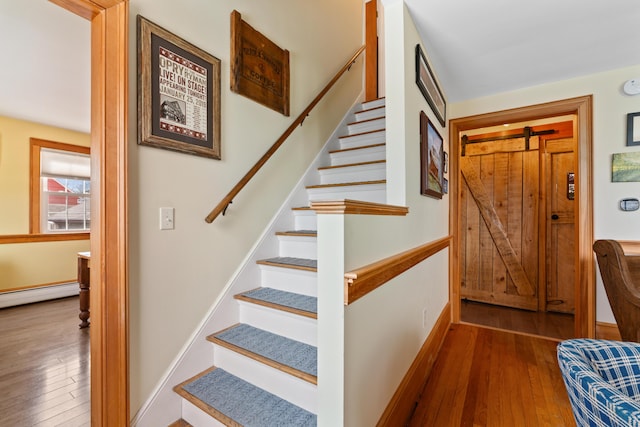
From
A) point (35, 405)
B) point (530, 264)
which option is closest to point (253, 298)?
point (35, 405)

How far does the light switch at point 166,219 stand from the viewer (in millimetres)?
1456

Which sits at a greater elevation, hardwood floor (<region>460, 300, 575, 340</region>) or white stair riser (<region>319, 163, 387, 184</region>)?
white stair riser (<region>319, 163, 387, 184</region>)

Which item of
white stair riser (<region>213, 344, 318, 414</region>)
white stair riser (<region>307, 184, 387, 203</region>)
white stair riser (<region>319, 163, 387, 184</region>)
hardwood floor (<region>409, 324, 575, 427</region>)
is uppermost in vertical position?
white stair riser (<region>319, 163, 387, 184</region>)

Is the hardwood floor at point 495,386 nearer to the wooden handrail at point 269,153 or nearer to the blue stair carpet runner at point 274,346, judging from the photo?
the blue stair carpet runner at point 274,346

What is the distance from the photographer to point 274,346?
1539mm

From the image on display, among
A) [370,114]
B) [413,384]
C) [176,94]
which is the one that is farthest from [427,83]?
[413,384]

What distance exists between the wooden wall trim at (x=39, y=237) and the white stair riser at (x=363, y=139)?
431 cm

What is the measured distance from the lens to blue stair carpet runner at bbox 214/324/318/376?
1.36 meters

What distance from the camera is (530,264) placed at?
3.56m

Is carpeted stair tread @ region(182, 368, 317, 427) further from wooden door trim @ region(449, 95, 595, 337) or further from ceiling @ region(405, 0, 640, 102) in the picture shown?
wooden door trim @ region(449, 95, 595, 337)

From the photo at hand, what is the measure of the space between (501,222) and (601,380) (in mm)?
3490

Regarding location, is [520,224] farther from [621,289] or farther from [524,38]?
[524,38]

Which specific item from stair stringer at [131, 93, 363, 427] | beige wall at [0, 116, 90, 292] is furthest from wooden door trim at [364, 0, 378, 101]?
beige wall at [0, 116, 90, 292]

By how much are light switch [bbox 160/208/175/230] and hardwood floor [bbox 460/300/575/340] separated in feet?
10.5
